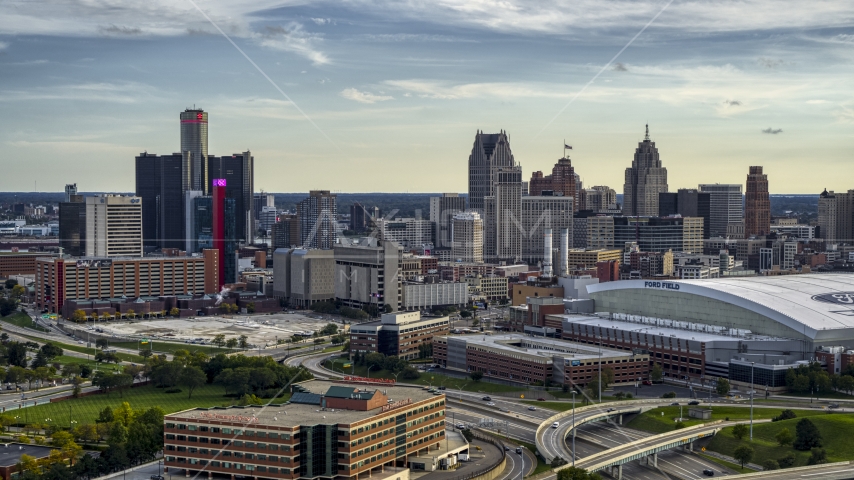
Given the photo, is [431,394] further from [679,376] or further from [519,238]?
[519,238]

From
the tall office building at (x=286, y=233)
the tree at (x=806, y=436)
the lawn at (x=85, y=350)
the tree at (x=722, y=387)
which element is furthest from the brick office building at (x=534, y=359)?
the tall office building at (x=286, y=233)

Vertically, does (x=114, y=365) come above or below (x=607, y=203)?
below

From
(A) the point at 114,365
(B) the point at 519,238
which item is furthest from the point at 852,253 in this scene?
(A) the point at 114,365

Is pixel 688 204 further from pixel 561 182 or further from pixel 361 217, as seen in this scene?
pixel 361 217

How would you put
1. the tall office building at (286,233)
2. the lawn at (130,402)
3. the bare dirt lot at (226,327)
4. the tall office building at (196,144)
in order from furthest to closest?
1. the tall office building at (196,144)
2. the tall office building at (286,233)
3. the bare dirt lot at (226,327)
4. the lawn at (130,402)

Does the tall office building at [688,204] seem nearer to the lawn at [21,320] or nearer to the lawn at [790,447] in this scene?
the lawn at [21,320]

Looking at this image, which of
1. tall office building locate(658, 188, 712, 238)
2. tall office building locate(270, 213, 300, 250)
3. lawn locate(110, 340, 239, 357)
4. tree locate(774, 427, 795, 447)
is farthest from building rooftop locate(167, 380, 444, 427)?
tall office building locate(658, 188, 712, 238)
